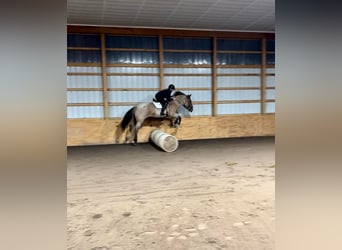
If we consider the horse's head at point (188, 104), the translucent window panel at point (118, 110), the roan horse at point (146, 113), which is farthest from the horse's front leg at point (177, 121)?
the translucent window panel at point (118, 110)

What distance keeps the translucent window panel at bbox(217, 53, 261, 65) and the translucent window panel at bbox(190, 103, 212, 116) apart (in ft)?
3.64

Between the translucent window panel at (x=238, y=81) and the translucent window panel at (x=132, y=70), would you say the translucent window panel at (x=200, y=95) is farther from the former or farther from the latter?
the translucent window panel at (x=132, y=70)

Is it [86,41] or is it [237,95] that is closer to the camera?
[86,41]

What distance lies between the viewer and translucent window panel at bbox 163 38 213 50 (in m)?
6.60

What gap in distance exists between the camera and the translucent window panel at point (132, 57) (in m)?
6.30

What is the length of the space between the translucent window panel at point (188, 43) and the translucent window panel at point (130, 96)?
1187mm

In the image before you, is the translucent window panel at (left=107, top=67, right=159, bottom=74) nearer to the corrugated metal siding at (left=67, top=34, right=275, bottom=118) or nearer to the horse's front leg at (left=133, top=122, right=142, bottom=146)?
the corrugated metal siding at (left=67, top=34, right=275, bottom=118)

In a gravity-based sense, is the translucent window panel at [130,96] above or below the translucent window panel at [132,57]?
below

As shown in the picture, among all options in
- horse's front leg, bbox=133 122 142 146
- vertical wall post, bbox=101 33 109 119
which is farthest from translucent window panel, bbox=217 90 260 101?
vertical wall post, bbox=101 33 109 119

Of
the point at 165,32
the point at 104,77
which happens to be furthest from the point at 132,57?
the point at 165,32

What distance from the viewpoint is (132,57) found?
21.0 ft

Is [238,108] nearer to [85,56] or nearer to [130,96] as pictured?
[130,96]

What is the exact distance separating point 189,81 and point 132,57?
1.46m

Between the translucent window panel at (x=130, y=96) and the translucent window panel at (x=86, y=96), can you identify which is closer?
the translucent window panel at (x=86, y=96)
